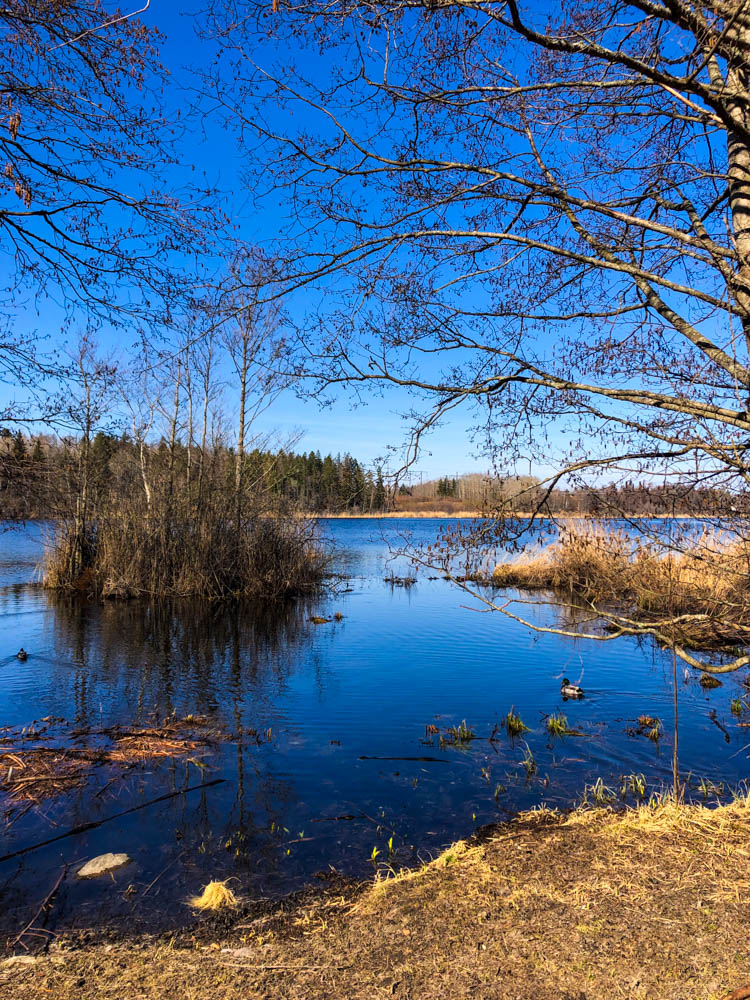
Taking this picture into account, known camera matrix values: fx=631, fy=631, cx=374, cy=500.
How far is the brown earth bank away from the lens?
2756 mm

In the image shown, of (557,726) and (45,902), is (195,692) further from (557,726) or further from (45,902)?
(45,902)

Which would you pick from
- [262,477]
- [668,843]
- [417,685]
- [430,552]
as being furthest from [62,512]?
[668,843]

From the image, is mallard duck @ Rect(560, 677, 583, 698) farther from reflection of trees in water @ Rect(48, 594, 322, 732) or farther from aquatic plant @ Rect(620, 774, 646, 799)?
reflection of trees in water @ Rect(48, 594, 322, 732)

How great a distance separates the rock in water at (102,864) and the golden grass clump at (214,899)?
31.8 inches

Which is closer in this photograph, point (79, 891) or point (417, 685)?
point (79, 891)

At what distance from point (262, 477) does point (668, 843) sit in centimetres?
1617

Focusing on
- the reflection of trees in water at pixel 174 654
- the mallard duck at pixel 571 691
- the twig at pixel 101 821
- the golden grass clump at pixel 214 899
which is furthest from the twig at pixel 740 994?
the mallard duck at pixel 571 691

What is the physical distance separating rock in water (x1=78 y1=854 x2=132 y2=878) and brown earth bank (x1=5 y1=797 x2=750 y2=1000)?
957mm

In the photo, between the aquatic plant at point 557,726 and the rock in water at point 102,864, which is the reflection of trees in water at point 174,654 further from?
the aquatic plant at point 557,726

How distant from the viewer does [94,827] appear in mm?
5242

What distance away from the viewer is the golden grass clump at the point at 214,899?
3988 mm

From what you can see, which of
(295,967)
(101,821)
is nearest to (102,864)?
(101,821)

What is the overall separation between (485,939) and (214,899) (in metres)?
1.86

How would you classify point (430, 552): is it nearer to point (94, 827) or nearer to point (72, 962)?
point (72, 962)
